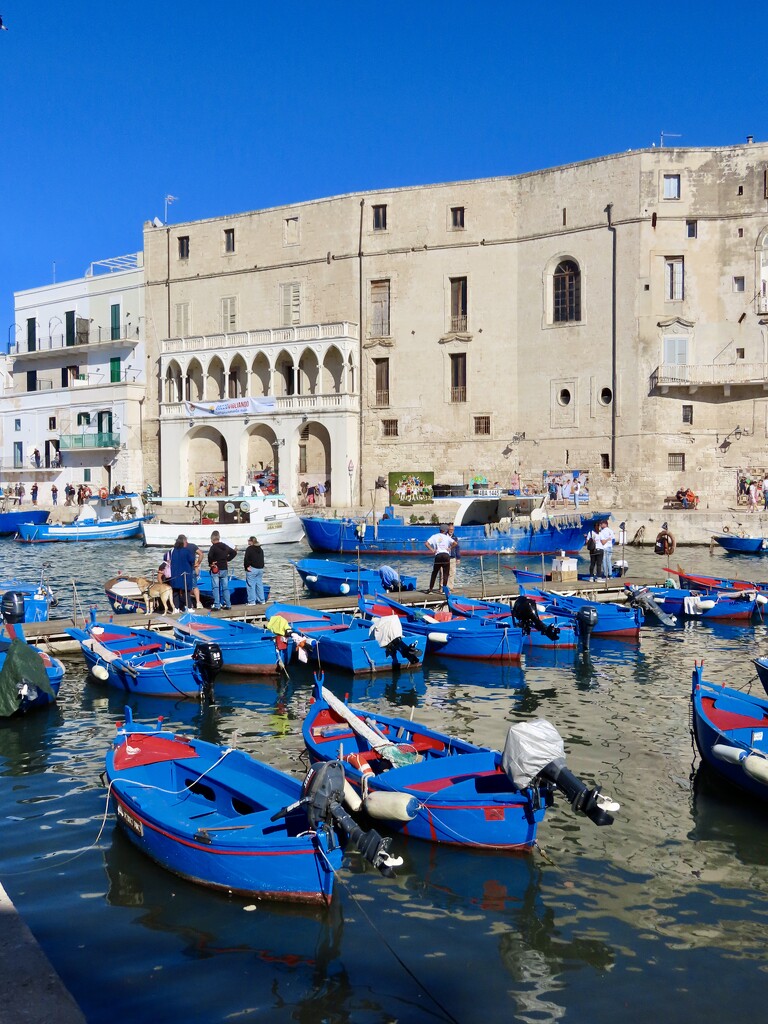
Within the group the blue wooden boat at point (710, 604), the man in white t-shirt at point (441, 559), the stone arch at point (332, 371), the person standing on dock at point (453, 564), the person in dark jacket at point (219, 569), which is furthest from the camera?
the stone arch at point (332, 371)

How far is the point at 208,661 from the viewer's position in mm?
13109

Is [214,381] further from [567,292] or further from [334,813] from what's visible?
[334,813]

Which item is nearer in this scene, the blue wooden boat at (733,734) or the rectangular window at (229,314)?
the blue wooden boat at (733,734)

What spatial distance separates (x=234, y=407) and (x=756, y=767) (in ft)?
124

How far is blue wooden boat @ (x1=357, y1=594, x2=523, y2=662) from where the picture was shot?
52.0 ft

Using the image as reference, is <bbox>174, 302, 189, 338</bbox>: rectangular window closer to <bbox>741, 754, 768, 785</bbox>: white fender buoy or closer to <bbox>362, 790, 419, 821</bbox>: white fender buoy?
Answer: <bbox>362, 790, 419, 821</bbox>: white fender buoy

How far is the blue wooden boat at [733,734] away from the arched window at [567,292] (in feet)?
98.2

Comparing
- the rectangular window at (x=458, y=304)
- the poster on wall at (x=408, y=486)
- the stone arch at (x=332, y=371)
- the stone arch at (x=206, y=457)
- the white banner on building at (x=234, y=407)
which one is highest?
the rectangular window at (x=458, y=304)

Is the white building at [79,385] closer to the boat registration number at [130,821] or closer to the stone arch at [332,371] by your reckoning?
the stone arch at [332,371]

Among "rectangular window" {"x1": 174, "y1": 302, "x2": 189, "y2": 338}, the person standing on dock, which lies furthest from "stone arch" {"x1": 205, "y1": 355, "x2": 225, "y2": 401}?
the person standing on dock

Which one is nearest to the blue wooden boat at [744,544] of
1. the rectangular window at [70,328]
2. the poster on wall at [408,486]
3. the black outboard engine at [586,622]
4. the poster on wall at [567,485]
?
the poster on wall at [567,485]

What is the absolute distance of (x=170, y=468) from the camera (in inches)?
1818

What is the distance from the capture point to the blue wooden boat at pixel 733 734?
8.96 meters

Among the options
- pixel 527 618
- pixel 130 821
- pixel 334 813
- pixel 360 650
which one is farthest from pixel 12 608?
pixel 334 813
